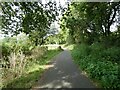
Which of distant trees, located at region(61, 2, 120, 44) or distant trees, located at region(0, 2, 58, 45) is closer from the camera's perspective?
distant trees, located at region(0, 2, 58, 45)

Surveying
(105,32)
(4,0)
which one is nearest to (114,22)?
(105,32)

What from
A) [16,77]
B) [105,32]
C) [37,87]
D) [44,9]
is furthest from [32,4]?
[105,32]

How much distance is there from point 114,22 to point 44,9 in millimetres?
15186

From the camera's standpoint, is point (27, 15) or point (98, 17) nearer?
point (27, 15)

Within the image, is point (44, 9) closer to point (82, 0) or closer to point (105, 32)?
point (82, 0)

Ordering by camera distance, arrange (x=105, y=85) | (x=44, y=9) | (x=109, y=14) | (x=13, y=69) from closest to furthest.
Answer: (x=105, y=85) → (x=44, y=9) → (x=13, y=69) → (x=109, y=14)

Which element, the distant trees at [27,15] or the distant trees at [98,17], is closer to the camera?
the distant trees at [27,15]

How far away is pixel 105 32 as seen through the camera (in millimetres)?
23625

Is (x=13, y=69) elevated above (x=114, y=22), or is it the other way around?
(x=114, y=22)

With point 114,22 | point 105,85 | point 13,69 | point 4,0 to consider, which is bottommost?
point 105,85

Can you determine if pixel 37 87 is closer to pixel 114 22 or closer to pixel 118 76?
pixel 118 76

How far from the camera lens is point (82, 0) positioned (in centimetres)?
1836

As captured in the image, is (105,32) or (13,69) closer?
(13,69)

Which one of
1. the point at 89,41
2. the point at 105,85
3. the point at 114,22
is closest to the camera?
the point at 105,85
